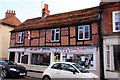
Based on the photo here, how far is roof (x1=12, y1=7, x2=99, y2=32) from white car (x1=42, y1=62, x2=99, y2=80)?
7.23 meters

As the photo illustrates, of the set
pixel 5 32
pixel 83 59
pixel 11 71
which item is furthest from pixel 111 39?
pixel 5 32

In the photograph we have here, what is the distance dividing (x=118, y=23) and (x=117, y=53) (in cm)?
253

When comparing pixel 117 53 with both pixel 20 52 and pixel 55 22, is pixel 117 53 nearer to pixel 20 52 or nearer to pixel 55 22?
pixel 55 22

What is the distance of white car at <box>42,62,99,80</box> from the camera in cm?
1013

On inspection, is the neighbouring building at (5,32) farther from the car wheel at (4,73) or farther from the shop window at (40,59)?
the car wheel at (4,73)

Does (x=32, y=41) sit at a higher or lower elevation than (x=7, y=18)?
lower

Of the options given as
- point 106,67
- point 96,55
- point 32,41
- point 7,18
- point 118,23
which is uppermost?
point 7,18

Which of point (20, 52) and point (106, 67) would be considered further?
point (20, 52)

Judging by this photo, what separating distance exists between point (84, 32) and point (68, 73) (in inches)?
305

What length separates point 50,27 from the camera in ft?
66.6

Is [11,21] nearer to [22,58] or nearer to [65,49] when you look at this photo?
[22,58]

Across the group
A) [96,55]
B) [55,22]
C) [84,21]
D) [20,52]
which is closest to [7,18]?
[20,52]

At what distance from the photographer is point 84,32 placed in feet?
57.6

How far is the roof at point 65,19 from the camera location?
719 inches
